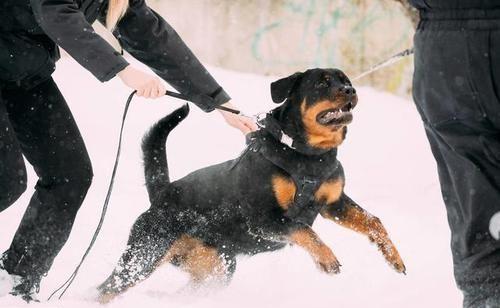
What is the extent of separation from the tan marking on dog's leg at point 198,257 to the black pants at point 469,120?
197 centimetres

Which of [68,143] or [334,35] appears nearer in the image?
[68,143]

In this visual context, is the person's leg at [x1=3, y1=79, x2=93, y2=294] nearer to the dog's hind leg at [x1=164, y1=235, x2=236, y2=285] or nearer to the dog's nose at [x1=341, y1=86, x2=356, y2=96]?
the dog's hind leg at [x1=164, y1=235, x2=236, y2=285]

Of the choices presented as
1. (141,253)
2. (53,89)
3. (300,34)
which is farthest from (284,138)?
(300,34)

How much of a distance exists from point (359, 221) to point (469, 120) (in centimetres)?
172

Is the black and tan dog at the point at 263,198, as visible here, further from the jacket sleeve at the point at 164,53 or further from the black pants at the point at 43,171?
the black pants at the point at 43,171

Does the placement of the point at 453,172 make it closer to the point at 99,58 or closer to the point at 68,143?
the point at 99,58

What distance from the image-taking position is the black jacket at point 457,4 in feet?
5.76

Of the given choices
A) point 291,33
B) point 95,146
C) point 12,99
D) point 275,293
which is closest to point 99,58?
point 12,99

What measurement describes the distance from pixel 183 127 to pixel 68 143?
4987mm

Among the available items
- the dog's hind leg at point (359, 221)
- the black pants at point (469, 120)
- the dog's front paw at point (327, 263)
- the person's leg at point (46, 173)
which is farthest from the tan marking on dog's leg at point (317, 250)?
the black pants at point (469, 120)

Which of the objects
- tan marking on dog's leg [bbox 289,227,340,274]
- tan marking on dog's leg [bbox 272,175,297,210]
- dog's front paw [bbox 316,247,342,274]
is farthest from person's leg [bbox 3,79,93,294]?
dog's front paw [bbox 316,247,342,274]

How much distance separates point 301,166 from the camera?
3447mm

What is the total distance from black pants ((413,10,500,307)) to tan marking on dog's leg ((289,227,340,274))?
53.8 inches

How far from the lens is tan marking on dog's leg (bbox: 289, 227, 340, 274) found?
3.29 metres
